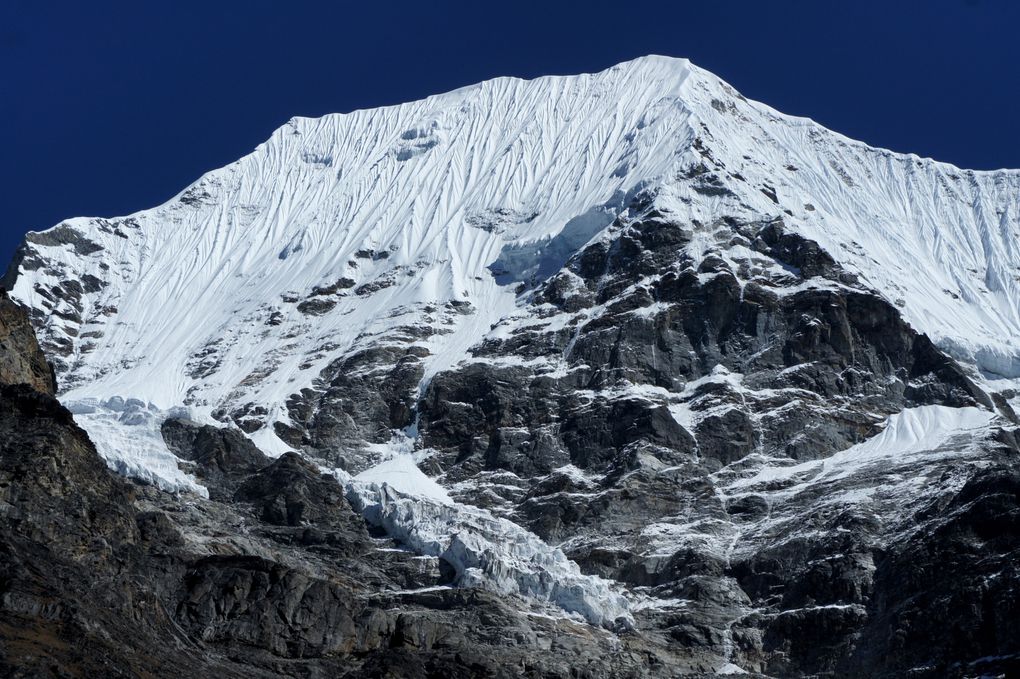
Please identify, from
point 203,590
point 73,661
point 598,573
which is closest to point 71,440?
point 203,590

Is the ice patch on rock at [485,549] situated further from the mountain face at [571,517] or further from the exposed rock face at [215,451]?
the exposed rock face at [215,451]

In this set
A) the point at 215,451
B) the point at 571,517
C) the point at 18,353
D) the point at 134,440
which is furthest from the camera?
the point at 215,451

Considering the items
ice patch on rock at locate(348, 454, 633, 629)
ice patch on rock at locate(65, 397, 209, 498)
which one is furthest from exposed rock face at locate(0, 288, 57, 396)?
ice patch on rock at locate(348, 454, 633, 629)

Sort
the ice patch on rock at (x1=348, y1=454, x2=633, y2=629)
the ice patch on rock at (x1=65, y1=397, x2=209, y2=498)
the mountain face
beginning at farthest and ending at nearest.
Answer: the ice patch on rock at (x1=65, y1=397, x2=209, y2=498) < the ice patch on rock at (x1=348, y1=454, x2=633, y2=629) < the mountain face

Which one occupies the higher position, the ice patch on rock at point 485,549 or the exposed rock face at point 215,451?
the exposed rock face at point 215,451

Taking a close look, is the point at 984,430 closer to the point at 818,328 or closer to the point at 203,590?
the point at 818,328

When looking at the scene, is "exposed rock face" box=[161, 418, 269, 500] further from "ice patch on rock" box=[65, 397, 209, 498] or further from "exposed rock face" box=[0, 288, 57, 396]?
"exposed rock face" box=[0, 288, 57, 396]

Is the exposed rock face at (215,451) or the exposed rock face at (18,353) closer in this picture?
the exposed rock face at (18,353)

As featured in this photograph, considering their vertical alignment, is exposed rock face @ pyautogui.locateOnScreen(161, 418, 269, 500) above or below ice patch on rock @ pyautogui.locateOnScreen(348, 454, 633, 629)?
above

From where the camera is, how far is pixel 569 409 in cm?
18988

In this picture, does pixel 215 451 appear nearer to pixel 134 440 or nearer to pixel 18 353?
pixel 134 440

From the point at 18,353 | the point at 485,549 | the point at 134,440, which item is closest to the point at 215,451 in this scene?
the point at 134,440

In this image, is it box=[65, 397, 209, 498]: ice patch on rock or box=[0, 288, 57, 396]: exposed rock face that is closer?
box=[0, 288, 57, 396]: exposed rock face

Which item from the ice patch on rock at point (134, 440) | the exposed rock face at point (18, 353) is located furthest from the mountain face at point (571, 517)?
the ice patch on rock at point (134, 440)
